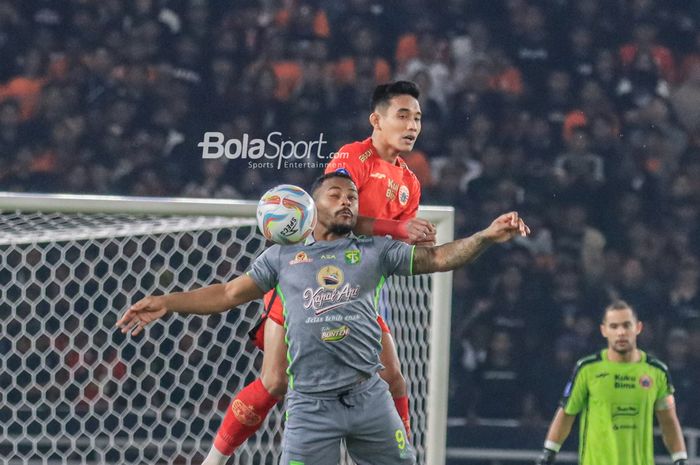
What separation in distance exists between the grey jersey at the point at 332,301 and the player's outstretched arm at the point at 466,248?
0.17 ft

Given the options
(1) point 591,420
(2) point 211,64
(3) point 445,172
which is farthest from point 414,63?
(1) point 591,420

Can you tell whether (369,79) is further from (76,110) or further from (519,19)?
(76,110)

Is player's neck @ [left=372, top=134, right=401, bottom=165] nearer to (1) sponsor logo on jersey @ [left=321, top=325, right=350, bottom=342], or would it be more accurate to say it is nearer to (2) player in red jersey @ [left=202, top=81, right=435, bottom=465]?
(2) player in red jersey @ [left=202, top=81, right=435, bottom=465]

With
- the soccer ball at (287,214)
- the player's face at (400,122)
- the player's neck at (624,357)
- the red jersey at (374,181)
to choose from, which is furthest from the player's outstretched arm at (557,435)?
the soccer ball at (287,214)

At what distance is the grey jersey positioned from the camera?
371cm

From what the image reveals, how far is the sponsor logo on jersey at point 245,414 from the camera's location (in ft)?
14.5

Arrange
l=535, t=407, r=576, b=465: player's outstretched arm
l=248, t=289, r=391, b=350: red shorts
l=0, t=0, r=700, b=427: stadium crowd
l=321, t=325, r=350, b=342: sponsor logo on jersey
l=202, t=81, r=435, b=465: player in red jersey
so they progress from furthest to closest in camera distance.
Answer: l=0, t=0, r=700, b=427: stadium crowd < l=535, t=407, r=576, b=465: player's outstretched arm < l=202, t=81, r=435, b=465: player in red jersey < l=248, t=289, r=391, b=350: red shorts < l=321, t=325, r=350, b=342: sponsor logo on jersey

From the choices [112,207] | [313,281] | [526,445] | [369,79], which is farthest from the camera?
[369,79]

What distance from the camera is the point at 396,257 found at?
3783mm

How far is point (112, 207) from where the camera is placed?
4.56m

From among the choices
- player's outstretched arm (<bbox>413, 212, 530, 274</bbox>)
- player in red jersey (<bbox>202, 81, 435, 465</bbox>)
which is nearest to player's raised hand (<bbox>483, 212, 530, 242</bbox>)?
player's outstretched arm (<bbox>413, 212, 530, 274</bbox>)

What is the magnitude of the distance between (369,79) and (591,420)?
3.74 meters

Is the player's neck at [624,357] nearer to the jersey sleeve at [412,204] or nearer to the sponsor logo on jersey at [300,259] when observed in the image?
the jersey sleeve at [412,204]

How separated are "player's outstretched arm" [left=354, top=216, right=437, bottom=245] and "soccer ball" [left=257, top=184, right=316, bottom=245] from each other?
362mm
